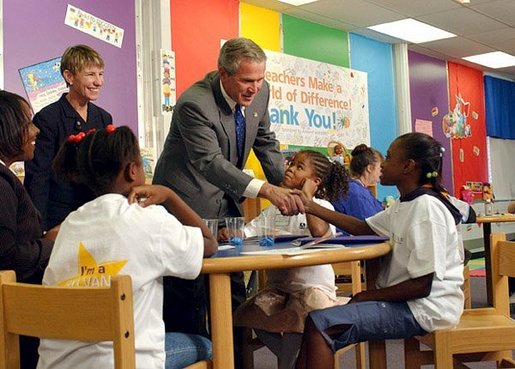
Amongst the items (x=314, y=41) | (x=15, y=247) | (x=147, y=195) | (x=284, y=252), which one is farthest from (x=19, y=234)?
(x=314, y=41)

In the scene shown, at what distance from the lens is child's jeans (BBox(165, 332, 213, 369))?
5.09 feet

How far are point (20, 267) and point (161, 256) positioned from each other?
45 centimetres

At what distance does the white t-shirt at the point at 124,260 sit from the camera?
1357 mm

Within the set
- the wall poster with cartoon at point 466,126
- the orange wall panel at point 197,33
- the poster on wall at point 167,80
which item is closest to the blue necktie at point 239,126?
the poster on wall at point 167,80

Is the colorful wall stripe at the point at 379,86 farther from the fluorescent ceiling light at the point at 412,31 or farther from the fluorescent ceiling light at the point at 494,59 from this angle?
the fluorescent ceiling light at the point at 494,59

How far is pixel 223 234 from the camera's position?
2.17m

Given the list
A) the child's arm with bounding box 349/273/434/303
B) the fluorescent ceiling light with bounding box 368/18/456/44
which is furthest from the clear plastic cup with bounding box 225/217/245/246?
the fluorescent ceiling light with bounding box 368/18/456/44

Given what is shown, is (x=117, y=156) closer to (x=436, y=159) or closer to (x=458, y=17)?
(x=436, y=159)

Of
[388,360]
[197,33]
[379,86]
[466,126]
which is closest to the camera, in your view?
[388,360]

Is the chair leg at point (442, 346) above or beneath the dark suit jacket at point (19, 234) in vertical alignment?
beneath

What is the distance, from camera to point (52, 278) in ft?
4.70

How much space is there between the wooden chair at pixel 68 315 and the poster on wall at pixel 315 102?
4.55 meters

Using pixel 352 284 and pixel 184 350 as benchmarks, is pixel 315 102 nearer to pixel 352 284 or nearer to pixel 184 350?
pixel 352 284

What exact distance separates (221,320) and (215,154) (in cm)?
89
